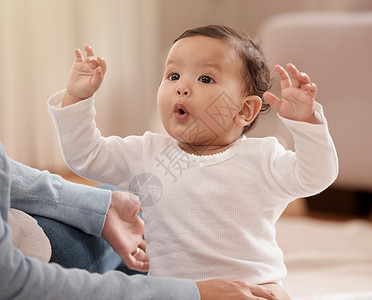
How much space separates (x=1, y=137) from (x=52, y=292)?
7.79 feet

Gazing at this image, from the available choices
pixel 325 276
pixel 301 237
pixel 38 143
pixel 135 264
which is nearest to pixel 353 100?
pixel 301 237

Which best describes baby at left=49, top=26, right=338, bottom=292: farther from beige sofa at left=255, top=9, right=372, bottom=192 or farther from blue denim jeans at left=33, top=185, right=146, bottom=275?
beige sofa at left=255, top=9, right=372, bottom=192

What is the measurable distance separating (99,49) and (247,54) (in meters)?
2.33

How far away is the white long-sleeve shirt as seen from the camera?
92 centimetres

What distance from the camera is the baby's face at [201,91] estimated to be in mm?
952

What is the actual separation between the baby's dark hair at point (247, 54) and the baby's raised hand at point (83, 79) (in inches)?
5.8

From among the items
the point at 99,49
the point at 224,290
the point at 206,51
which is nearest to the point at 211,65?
the point at 206,51

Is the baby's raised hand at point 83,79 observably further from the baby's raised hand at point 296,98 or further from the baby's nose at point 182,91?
the baby's raised hand at point 296,98

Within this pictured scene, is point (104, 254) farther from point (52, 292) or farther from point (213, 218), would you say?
point (52, 292)

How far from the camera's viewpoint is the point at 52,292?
2.30ft

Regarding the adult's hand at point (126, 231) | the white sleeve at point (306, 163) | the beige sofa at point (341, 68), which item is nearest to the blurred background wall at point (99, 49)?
the beige sofa at point (341, 68)

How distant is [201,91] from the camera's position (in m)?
0.95

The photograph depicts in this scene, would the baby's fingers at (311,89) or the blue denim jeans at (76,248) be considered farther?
the blue denim jeans at (76,248)

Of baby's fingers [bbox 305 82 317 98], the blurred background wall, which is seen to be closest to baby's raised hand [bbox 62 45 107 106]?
baby's fingers [bbox 305 82 317 98]
